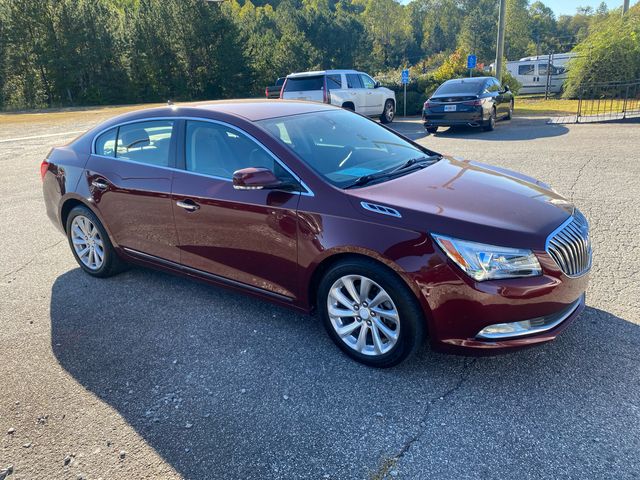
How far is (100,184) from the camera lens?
14.9 feet

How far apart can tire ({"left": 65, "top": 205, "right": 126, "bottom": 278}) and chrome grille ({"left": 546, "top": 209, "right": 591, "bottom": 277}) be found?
380 cm

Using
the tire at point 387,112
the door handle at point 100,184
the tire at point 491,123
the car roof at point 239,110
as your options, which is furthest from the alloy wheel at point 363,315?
the tire at point 387,112

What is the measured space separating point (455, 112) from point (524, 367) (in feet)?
38.9

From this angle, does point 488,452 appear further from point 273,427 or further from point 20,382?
point 20,382

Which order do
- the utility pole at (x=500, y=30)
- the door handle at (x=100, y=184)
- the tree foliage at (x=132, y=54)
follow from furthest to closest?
the tree foliage at (x=132, y=54), the utility pole at (x=500, y=30), the door handle at (x=100, y=184)

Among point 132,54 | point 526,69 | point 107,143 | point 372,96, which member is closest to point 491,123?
point 372,96

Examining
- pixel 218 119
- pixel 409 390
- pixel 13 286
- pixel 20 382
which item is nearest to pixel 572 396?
pixel 409 390

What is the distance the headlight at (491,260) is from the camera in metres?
2.77

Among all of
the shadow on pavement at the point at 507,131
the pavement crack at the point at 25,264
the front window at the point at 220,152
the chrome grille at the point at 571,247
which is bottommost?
the pavement crack at the point at 25,264

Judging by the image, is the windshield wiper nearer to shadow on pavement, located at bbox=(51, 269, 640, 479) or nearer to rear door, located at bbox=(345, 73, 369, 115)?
shadow on pavement, located at bbox=(51, 269, 640, 479)

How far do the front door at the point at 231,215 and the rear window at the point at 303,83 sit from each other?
12.1 m

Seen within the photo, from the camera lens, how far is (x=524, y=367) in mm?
3174

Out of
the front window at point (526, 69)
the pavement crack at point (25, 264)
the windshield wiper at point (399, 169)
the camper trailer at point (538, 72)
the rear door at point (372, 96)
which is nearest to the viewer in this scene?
the windshield wiper at point (399, 169)

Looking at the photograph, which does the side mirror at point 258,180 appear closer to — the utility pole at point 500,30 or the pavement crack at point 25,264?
the pavement crack at point 25,264
